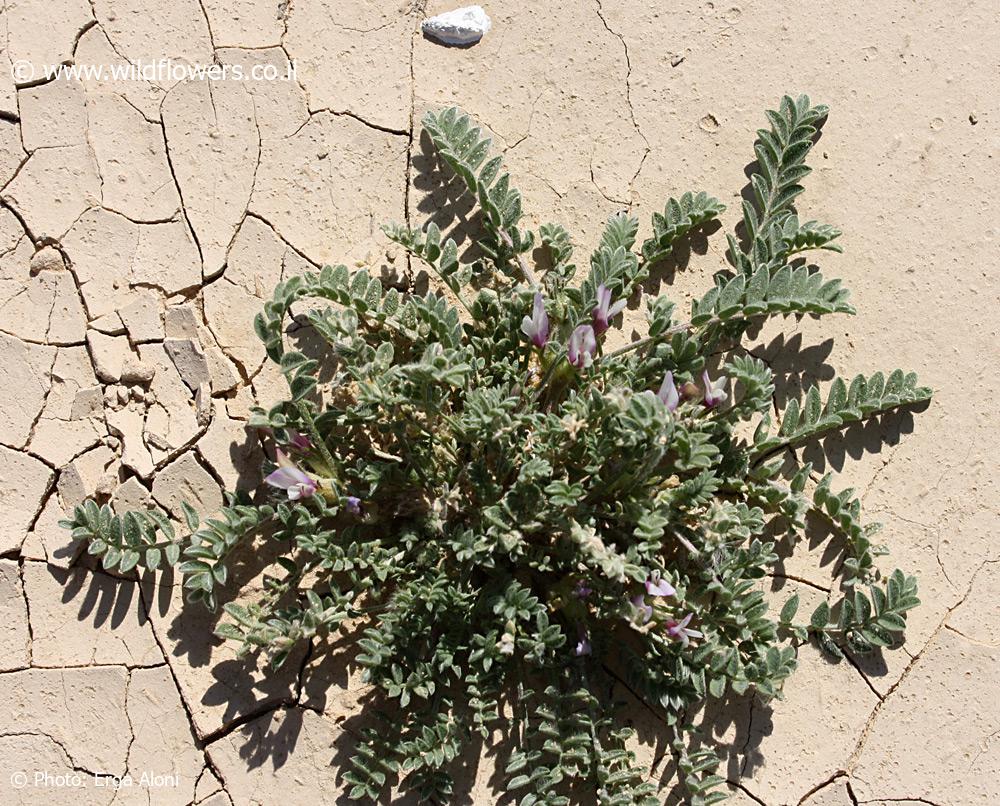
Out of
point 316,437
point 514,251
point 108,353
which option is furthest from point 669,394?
point 108,353

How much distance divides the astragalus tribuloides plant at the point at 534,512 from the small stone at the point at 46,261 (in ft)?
3.48

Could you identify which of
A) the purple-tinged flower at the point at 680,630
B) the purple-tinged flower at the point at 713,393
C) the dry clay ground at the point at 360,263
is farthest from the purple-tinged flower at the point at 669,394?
the dry clay ground at the point at 360,263

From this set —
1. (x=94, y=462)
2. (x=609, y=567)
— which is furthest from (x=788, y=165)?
(x=94, y=462)

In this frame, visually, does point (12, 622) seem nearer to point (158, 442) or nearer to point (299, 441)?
point (158, 442)

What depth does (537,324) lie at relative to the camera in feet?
10.5

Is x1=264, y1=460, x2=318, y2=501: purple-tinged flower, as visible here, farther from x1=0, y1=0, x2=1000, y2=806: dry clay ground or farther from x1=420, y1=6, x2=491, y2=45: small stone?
x1=420, y1=6, x2=491, y2=45: small stone

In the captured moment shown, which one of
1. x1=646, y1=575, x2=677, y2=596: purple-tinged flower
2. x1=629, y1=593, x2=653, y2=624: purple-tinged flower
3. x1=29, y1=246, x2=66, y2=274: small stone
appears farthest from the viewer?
x1=29, y1=246, x2=66, y2=274: small stone

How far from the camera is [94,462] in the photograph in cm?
359

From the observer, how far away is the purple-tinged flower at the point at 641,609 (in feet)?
9.83

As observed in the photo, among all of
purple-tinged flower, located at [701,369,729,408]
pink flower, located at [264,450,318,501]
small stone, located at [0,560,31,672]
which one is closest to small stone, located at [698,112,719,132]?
purple-tinged flower, located at [701,369,729,408]

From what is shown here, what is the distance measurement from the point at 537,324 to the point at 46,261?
6.56 ft

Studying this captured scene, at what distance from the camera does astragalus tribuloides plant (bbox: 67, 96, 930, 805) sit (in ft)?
10.3

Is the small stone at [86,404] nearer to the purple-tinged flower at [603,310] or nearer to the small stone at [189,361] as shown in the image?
the small stone at [189,361]

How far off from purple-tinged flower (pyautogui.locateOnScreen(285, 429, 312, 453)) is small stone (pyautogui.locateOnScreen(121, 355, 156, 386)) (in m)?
0.68
